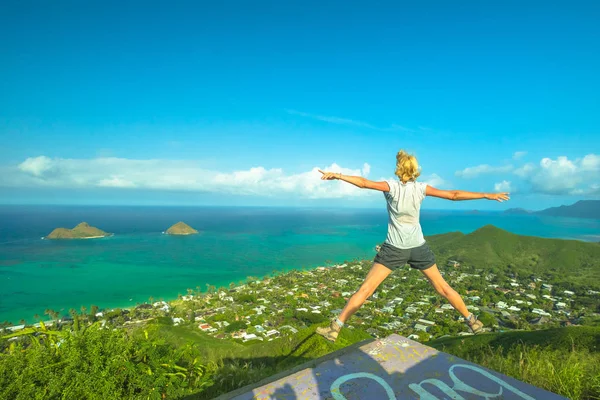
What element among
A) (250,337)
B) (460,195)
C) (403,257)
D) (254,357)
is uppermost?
(460,195)

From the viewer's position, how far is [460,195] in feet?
11.3

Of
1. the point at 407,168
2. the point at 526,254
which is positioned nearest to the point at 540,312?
the point at 407,168

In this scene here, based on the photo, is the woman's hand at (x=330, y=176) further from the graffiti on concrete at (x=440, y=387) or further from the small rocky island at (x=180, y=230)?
the small rocky island at (x=180, y=230)

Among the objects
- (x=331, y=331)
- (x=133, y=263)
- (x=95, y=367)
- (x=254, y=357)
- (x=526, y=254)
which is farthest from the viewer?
(x=526, y=254)

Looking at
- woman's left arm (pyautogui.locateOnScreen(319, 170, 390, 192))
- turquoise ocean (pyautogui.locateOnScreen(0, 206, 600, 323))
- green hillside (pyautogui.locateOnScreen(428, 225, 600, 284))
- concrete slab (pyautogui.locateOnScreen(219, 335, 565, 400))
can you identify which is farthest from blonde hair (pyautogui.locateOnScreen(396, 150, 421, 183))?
green hillside (pyautogui.locateOnScreen(428, 225, 600, 284))

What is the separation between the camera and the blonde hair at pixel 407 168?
11.6 ft

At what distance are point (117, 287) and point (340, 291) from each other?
43565 millimetres

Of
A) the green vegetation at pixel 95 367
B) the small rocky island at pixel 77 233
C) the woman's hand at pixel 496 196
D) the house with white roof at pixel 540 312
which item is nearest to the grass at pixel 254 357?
the green vegetation at pixel 95 367

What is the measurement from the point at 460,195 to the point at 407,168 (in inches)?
26.2

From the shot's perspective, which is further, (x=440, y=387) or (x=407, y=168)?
(x=407, y=168)

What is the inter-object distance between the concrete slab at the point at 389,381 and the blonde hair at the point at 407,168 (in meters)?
2.08

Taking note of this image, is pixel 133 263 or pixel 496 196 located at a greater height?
pixel 496 196

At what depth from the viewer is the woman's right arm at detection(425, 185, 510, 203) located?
11.3ft

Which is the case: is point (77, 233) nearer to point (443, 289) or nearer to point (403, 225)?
point (403, 225)
